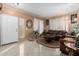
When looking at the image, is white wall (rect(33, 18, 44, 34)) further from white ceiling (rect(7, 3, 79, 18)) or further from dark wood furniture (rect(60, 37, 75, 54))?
dark wood furniture (rect(60, 37, 75, 54))

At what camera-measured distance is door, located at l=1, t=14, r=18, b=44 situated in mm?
4164

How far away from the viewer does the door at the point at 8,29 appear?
4164 mm

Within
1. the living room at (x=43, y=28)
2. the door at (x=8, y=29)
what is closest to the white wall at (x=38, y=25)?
the living room at (x=43, y=28)

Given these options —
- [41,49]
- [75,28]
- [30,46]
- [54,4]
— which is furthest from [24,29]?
[75,28]

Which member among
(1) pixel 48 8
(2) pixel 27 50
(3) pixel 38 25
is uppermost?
(1) pixel 48 8

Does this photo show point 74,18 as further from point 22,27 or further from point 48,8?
point 22,27

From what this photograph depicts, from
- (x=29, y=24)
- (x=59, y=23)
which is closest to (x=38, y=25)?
(x=29, y=24)

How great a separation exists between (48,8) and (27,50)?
1455 millimetres

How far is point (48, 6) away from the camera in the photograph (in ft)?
11.9

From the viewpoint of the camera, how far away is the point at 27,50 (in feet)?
12.4

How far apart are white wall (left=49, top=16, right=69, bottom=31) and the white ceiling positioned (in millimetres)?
166

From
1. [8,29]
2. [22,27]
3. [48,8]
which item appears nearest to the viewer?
[48,8]

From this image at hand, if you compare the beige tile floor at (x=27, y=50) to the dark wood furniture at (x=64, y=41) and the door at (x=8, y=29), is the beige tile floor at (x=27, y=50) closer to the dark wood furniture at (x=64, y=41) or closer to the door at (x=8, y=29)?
the dark wood furniture at (x=64, y=41)

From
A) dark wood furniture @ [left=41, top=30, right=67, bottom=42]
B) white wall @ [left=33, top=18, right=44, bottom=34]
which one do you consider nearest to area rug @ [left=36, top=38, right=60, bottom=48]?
dark wood furniture @ [left=41, top=30, right=67, bottom=42]
